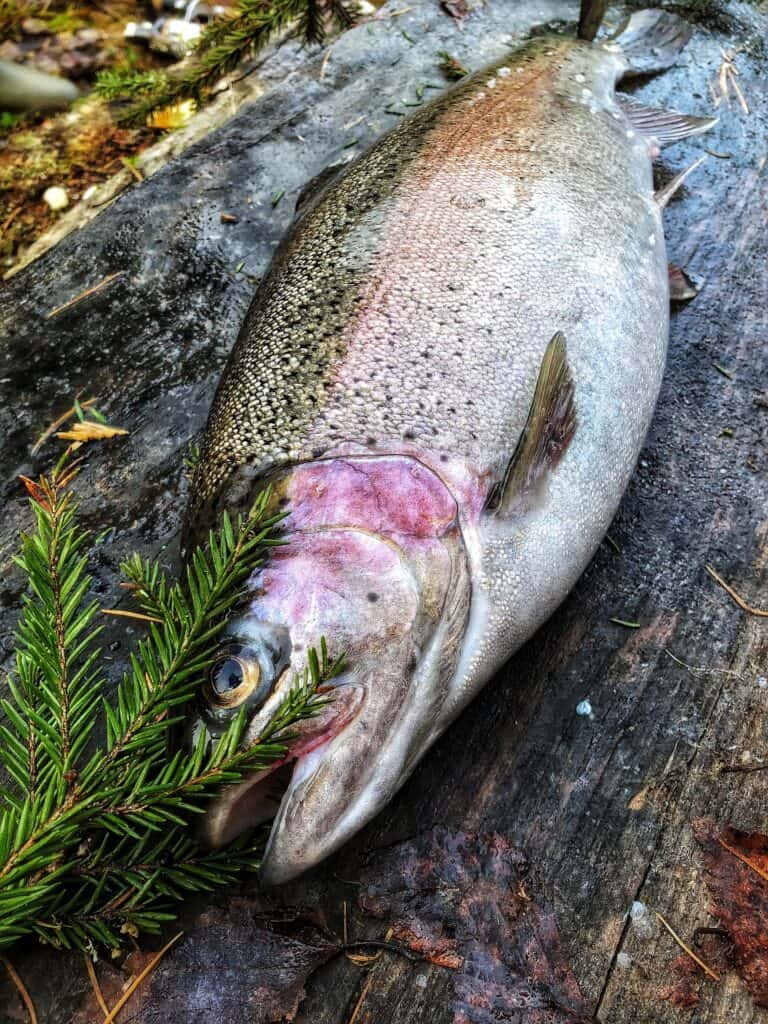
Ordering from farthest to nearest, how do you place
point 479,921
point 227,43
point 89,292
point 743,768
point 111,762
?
point 227,43
point 89,292
point 743,768
point 479,921
point 111,762

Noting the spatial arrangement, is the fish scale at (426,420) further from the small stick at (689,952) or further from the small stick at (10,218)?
the small stick at (10,218)

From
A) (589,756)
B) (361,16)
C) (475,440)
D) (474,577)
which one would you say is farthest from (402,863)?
(361,16)

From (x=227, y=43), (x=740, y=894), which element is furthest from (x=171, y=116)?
(x=740, y=894)

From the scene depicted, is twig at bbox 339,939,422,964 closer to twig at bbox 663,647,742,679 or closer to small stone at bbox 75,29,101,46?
twig at bbox 663,647,742,679

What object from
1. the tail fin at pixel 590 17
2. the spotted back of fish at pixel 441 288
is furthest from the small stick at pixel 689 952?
the tail fin at pixel 590 17

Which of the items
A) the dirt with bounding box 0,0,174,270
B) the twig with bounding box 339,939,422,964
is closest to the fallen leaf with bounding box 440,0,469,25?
the dirt with bounding box 0,0,174,270

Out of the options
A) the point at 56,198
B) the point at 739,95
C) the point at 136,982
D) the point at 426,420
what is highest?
the point at 739,95

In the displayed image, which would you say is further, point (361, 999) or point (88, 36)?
point (88, 36)

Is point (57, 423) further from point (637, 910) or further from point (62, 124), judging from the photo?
point (62, 124)
